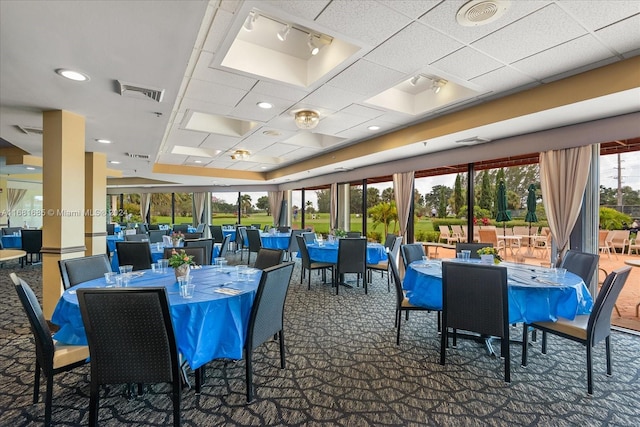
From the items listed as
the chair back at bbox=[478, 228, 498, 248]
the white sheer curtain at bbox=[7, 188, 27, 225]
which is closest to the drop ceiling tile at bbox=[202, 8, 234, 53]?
the chair back at bbox=[478, 228, 498, 248]

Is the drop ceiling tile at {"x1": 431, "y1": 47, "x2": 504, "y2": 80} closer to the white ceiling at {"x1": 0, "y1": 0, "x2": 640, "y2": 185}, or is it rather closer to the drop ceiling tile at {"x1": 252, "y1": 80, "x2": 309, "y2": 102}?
the white ceiling at {"x1": 0, "y1": 0, "x2": 640, "y2": 185}

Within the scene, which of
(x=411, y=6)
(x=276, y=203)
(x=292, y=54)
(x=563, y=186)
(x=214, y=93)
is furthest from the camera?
(x=276, y=203)

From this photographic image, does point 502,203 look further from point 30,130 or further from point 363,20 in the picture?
point 30,130

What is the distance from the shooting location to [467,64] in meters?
3.20

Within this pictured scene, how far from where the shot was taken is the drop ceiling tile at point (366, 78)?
3283 mm

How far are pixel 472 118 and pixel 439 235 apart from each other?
11.9 ft

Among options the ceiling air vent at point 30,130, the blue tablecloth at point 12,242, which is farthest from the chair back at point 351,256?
the blue tablecloth at point 12,242

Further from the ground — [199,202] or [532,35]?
[532,35]

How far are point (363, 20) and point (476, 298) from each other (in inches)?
96.3

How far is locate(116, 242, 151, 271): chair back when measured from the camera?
4.56m

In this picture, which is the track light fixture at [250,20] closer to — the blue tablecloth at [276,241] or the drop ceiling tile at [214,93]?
the drop ceiling tile at [214,93]

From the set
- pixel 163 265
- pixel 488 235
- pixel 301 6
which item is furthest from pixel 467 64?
pixel 488 235

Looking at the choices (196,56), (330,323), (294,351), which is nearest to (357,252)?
(330,323)

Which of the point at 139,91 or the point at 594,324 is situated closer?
the point at 594,324
